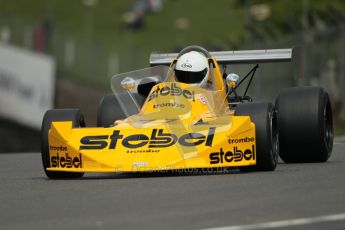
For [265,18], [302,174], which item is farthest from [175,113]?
[265,18]

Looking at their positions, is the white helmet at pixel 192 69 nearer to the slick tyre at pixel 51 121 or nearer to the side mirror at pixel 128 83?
the side mirror at pixel 128 83

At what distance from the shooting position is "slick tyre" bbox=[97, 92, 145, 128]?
15.4 m

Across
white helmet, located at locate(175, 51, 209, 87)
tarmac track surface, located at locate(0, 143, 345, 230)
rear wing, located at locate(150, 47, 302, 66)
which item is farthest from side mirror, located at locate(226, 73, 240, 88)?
tarmac track surface, located at locate(0, 143, 345, 230)

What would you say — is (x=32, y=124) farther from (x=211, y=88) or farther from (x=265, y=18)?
(x=265, y=18)

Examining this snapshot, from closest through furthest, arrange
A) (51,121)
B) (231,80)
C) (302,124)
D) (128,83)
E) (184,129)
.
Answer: (184,129)
(51,121)
(302,124)
(231,80)
(128,83)

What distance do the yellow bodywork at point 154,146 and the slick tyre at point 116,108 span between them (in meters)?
1.61

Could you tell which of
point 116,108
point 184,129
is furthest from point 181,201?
point 116,108

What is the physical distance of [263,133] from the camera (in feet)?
43.1

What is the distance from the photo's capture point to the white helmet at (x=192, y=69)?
1482 cm

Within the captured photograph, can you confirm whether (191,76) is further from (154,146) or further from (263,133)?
(154,146)

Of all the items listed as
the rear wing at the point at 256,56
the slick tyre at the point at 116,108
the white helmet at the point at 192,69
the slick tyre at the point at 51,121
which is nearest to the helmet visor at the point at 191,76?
the white helmet at the point at 192,69

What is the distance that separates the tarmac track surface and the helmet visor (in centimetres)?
168

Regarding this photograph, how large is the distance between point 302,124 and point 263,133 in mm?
1538

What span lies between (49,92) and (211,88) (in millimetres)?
21411
